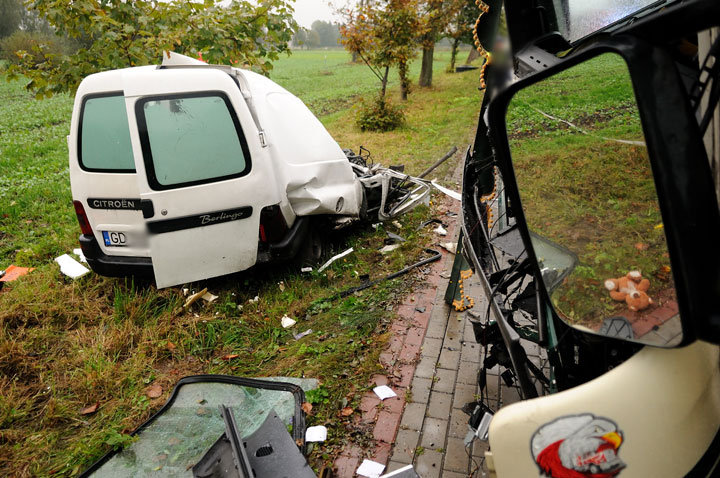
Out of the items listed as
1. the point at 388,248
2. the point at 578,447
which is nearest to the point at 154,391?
the point at 388,248

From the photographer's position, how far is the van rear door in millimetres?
3867

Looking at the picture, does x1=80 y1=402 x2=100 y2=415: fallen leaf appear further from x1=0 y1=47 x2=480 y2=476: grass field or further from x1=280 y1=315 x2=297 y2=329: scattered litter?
x1=280 y1=315 x2=297 y2=329: scattered litter

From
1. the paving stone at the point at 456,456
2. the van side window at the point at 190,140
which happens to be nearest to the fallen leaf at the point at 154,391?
the van side window at the point at 190,140

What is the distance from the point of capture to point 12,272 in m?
5.27

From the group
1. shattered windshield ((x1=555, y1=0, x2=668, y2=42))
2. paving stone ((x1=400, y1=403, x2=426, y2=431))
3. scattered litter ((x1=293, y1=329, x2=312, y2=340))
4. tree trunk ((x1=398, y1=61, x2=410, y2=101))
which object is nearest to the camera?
shattered windshield ((x1=555, y1=0, x2=668, y2=42))

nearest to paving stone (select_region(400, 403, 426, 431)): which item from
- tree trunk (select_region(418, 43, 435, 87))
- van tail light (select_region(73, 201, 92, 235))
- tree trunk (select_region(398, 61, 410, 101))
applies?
van tail light (select_region(73, 201, 92, 235))

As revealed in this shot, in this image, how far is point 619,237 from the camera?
1551 millimetres

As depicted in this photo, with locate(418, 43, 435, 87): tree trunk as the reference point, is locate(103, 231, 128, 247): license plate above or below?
below

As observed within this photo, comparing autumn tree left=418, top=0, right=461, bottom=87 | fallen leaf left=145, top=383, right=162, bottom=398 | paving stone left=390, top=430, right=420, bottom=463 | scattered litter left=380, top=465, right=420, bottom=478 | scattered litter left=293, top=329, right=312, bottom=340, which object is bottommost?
paving stone left=390, top=430, right=420, bottom=463

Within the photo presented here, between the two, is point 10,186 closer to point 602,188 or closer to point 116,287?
point 116,287

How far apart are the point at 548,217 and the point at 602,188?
0.83ft

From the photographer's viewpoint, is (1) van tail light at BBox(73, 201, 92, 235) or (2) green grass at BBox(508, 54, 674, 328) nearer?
(2) green grass at BBox(508, 54, 674, 328)

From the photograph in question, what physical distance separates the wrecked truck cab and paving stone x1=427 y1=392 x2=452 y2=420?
2.00 m

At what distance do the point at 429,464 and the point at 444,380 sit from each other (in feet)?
2.43
